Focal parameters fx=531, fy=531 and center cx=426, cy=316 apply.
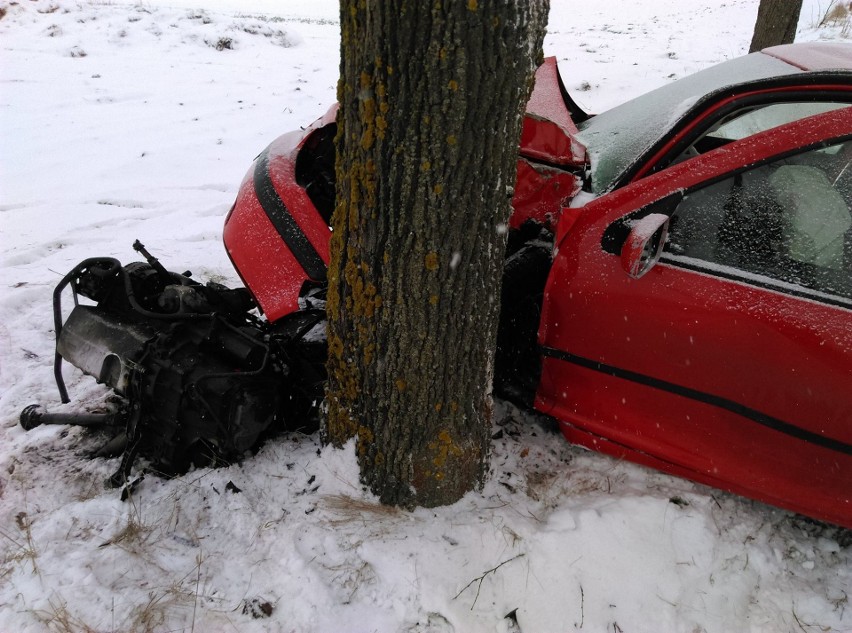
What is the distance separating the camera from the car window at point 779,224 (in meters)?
1.75

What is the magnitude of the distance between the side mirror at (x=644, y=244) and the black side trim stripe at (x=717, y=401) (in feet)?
1.30

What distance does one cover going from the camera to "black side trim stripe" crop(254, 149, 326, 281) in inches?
86.8

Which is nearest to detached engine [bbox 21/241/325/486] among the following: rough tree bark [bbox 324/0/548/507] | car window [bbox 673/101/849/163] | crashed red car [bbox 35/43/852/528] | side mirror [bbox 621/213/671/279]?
crashed red car [bbox 35/43/852/528]

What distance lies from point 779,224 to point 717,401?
2.11 ft

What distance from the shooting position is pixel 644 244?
5.58 ft

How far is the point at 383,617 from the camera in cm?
166

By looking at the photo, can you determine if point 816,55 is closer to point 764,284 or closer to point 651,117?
point 651,117

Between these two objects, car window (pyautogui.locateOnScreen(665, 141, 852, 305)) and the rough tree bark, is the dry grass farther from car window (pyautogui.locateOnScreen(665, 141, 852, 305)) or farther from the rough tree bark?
car window (pyautogui.locateOnScreen(665, 141, 852, 305))

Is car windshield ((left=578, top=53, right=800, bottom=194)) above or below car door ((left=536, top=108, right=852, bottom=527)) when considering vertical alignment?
above

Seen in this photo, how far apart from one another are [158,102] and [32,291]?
16.6ft

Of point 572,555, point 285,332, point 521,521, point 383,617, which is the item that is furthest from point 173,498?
point 572,555

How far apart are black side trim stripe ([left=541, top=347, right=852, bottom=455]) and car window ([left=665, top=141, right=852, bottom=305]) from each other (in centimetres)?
44

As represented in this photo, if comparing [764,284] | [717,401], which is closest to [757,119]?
[764,284]

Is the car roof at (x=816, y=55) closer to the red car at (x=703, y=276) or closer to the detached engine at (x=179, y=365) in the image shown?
the red car at (x=703, y=276)
